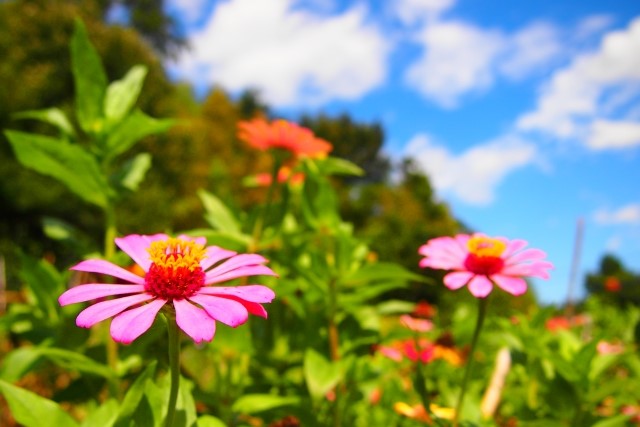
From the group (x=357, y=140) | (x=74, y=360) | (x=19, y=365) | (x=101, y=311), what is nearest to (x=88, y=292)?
(x=101, y=311)

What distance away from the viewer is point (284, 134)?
1.14 metres

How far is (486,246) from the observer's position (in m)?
0.70

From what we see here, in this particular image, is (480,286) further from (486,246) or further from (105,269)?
(105,269)

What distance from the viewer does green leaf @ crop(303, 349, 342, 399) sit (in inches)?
29.0

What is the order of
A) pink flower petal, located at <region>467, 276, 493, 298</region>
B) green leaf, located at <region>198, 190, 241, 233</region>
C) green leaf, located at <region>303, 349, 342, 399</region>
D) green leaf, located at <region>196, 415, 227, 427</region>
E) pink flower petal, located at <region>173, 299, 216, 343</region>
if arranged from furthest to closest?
green leaf, located at <region>198, 190, 241, 233</region> → green leaf, located at <region>303, 349, 342, 399</region> → pink flower petal, located at <region>467, 276, 493, 298</region> → green leaf, located at <region>196, 415, 227, 427</region> → pink flower petal, located at <region>173, 299, 216, 343</region>

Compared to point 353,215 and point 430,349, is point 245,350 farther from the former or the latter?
point 353,215

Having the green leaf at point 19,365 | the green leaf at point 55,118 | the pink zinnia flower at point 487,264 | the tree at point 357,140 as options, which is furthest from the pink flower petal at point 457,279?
the tree at point 357,140

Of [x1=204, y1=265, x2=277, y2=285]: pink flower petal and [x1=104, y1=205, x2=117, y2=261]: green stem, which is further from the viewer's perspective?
[x1=104, y1=205, x2=117, y2=261]: green stem

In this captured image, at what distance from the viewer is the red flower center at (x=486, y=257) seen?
68cm

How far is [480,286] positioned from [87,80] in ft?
2.35

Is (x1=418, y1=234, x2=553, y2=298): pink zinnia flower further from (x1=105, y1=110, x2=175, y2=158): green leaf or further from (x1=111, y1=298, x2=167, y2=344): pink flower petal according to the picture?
(x1=105, y1=110, x2=175, y2=158): green leaf

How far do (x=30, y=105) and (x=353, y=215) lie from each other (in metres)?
8.15

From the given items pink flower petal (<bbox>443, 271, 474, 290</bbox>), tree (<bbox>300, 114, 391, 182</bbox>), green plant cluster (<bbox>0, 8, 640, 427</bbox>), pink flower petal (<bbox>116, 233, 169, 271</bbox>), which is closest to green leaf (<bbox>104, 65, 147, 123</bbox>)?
green plant cluster (<bbox>0, 8, 640, 427</bbox>)

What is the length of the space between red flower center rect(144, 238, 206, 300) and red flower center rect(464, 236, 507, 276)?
35cm
